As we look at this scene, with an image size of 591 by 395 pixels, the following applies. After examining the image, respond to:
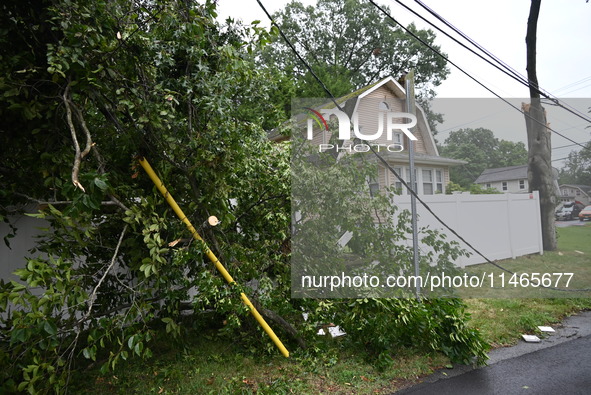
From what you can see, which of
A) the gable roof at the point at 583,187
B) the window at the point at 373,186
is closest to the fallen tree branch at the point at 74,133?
the window at the point at 373,186

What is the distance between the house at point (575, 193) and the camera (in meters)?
4.96

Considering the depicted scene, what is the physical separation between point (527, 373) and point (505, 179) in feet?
6.83

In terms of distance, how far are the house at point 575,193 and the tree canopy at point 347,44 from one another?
14.0m

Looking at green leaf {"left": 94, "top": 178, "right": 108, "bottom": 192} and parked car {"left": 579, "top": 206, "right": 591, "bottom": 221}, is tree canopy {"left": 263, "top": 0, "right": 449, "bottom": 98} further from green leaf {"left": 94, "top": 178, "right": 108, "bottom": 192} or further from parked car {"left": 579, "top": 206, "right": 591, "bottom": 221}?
green leaf {"left": 94, "top": 178, "right": 108, "bottom": 192}

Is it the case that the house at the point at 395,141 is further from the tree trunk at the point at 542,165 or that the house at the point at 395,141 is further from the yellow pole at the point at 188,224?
the yellow pole at the point at 188,224

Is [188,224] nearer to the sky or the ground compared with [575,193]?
nearer to the ground

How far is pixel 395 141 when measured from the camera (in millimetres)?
4734

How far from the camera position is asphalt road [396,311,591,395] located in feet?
11.5

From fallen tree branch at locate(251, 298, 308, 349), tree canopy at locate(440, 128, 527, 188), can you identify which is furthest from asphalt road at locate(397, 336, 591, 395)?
tree canopy at locate(440, 128, 527, 188)

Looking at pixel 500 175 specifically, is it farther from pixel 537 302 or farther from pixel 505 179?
pixel 537 302

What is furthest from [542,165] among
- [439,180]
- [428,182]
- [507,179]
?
[428,182]

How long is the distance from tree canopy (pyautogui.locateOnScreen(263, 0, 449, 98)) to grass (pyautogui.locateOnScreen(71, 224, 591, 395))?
14.8m

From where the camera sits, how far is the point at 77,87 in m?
3.15

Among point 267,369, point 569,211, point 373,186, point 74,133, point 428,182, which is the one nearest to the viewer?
point 74,133
